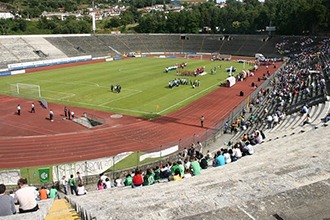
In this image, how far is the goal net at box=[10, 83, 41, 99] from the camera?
1618 inches

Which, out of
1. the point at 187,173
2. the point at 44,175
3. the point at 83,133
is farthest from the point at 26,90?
the point at 187,173

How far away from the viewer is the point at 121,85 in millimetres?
46312

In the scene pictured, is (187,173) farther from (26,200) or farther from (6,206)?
(6,206)

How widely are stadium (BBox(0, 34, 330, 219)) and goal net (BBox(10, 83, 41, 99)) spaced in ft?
0.53

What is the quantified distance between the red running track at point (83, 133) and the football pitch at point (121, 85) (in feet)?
8.02

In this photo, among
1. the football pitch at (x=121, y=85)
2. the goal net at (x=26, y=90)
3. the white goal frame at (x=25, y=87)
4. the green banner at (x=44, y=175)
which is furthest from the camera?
the white goal frame at (x=25, y=87)

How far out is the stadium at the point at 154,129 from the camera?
782 centimetres

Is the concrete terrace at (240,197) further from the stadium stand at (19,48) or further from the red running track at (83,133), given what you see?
the stadium stand at (19,48)

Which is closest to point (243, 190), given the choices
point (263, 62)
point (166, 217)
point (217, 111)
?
point (166, 217)

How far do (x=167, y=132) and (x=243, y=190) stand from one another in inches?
764

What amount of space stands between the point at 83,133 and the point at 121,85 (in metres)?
19.9

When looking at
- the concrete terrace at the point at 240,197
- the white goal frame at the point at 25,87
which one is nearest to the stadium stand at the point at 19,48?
the white goal frame at the point at 25,87

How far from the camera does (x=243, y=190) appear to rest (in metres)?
8.60

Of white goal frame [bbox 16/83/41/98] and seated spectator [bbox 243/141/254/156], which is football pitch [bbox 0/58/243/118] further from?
seated spectator [bbox 243/141/254/156]
